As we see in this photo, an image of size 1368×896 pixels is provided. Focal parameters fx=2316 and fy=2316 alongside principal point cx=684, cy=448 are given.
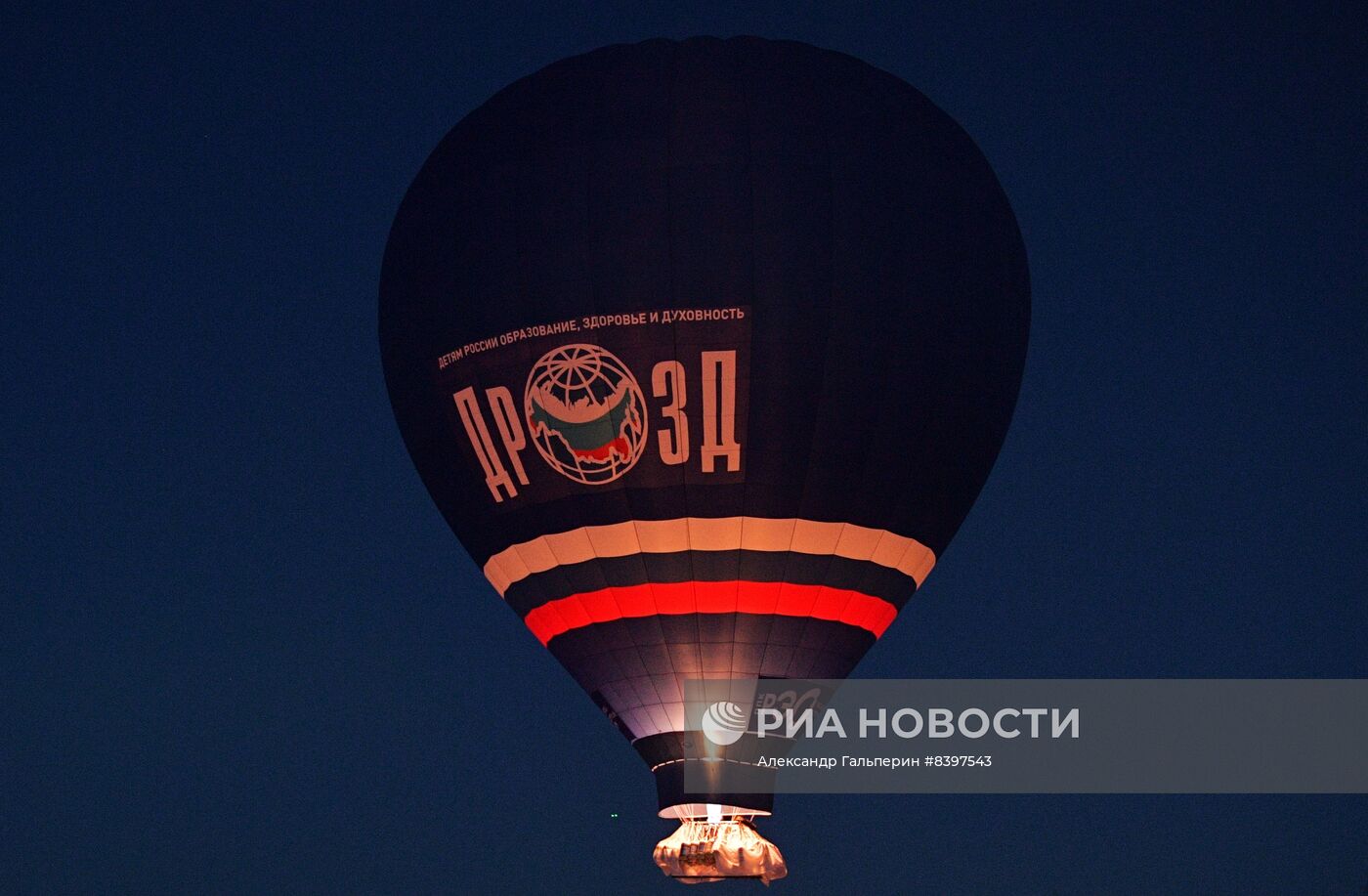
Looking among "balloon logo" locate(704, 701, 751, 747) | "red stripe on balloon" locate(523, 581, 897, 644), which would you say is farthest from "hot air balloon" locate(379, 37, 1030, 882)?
"balloon logo" locate(704, 701, 751, 747)

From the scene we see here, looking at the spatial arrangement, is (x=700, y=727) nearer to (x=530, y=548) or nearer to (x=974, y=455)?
(x=530, y=548)

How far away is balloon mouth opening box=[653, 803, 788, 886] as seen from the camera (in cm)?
2000

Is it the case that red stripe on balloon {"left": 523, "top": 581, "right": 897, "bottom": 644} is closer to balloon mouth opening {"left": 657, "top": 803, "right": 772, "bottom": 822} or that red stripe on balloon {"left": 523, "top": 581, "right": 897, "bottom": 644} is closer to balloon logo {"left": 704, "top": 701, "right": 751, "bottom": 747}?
balloon logo {"left": 704, "top": 701, "right": 751, "bottom": 747}

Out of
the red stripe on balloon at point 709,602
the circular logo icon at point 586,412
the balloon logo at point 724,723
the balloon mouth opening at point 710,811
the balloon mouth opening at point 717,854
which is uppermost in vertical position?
the circular logo icon at point 586,412

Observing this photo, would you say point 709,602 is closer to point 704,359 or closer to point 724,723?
point 724,723

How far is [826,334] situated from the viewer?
19.7m

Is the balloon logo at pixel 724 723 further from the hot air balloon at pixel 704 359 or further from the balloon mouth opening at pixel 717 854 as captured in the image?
the balloon mouth opening at pixel 717 854

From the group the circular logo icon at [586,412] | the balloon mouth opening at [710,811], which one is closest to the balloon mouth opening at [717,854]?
the balloon mouth opening at [710,811]

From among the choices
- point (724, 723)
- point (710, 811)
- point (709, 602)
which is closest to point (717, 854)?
point (710, 811)

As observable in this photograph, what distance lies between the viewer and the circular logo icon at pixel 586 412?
19.7 m

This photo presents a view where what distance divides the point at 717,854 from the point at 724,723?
1.13 m

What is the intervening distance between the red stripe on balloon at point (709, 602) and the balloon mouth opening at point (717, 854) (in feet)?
5.74

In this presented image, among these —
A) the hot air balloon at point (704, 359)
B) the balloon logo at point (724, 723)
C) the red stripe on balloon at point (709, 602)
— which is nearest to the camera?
the hot air balloon at point (704, 359)

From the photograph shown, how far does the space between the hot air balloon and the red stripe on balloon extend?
0.08ft
